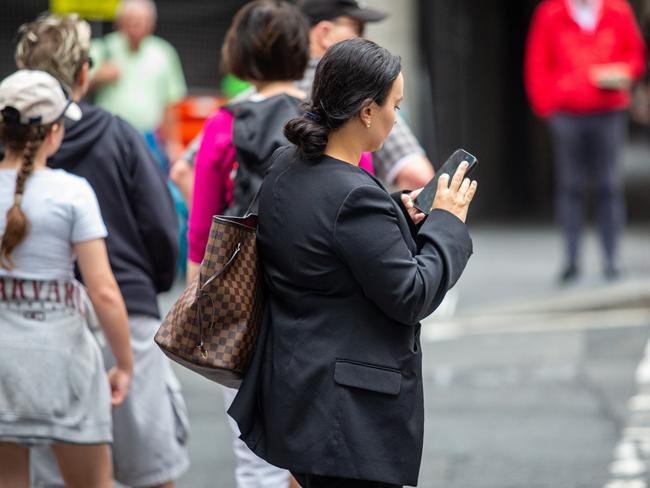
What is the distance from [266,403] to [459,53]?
1292cm

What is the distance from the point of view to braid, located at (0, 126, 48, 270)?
159 inches

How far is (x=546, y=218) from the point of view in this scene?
16609 mm

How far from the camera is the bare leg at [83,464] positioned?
169 inches

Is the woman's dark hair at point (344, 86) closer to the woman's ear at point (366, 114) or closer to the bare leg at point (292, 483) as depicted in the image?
the woman's ear at point (366, 114)

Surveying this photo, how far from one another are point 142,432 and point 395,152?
4.31 ft

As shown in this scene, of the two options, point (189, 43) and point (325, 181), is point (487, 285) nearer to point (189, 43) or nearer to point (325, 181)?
point (189, 43)

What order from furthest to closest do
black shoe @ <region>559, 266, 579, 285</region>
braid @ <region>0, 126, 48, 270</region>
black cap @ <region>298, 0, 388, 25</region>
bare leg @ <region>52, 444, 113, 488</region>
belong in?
black shoe @ <region>559, 266, 579, 285</region> → black cap @ <region>298, 0, 388, 25</region> → bare leg @ <region>52, 444, 113, 488</region> → braid @ <region>0, 126, 48, 270</region>

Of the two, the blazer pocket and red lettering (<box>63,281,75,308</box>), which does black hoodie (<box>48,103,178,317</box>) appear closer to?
red lettering (<box>63,281,75,308</box>)

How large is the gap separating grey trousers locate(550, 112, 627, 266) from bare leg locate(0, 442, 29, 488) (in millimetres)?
7300

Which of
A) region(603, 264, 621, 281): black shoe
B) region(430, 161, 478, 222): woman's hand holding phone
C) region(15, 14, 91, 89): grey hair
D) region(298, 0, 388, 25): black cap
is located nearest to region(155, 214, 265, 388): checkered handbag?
region(430, 161, 478, 222): woman's hand holding phone

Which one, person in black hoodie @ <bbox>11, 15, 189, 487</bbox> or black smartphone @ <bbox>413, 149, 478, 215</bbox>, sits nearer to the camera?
black smartphone @ <bbox>413, 149, 478, 215</bbox>

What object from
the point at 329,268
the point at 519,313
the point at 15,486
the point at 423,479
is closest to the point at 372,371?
the point at 329,268

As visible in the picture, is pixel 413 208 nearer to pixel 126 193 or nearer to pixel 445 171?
pixel 445 171

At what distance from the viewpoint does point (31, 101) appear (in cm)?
415
